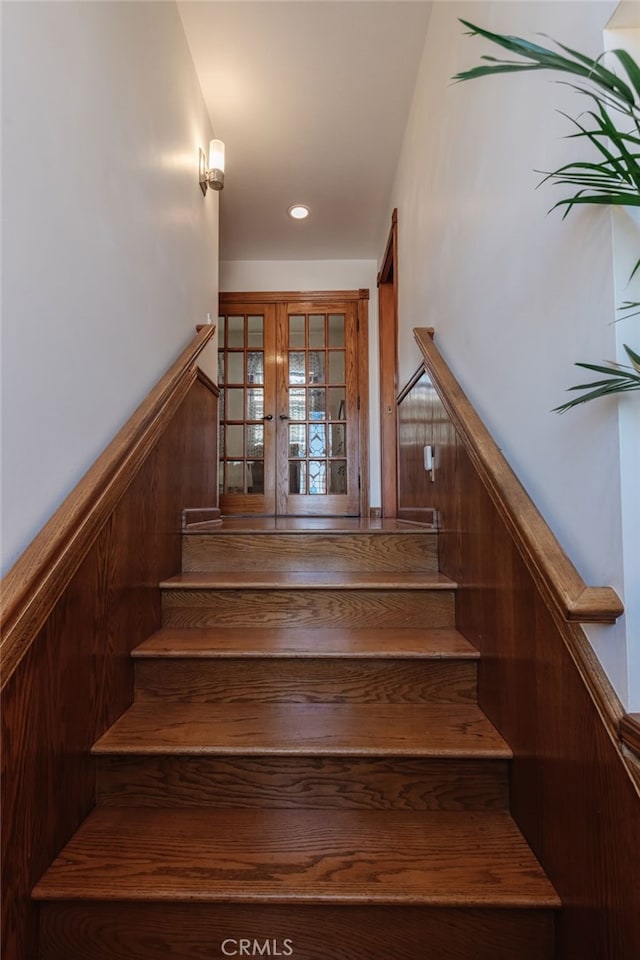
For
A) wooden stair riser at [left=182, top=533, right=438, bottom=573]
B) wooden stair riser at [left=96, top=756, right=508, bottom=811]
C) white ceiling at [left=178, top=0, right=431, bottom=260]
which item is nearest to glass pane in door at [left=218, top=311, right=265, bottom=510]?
white ceiling at [left=178, top=0, right=431, bottom=260]

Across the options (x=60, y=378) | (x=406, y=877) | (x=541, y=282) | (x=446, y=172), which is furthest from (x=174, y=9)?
(x=406, y=877)

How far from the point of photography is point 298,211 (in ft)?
11.8

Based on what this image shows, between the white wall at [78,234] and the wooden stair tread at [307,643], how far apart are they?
1.93ft

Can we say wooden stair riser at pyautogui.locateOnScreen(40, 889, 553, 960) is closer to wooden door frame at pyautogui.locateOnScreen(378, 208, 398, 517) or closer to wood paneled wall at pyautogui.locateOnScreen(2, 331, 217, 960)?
wood paneled wall at pyautogui.locateOnScreen(2, 331, 217, 960)

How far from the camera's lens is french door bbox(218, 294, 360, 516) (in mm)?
4293

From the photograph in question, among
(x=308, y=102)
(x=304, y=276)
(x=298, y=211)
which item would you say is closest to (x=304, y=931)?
(x=308, y=102)

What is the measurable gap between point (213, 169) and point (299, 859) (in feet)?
9.09

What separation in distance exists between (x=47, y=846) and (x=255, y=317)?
4.03 m

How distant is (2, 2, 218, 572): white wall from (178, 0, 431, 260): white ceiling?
→ 36 cm

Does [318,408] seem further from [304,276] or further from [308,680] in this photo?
[308,680]

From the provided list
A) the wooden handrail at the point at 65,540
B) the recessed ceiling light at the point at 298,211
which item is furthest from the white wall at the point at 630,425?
the recessed ceiling light at the point at 298,211

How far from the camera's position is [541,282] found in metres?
1.03

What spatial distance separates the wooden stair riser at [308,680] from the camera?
1.37 m

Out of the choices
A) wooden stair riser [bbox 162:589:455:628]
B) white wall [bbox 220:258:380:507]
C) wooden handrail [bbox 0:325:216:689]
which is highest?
white wall [bbox 220:258:380:507]
